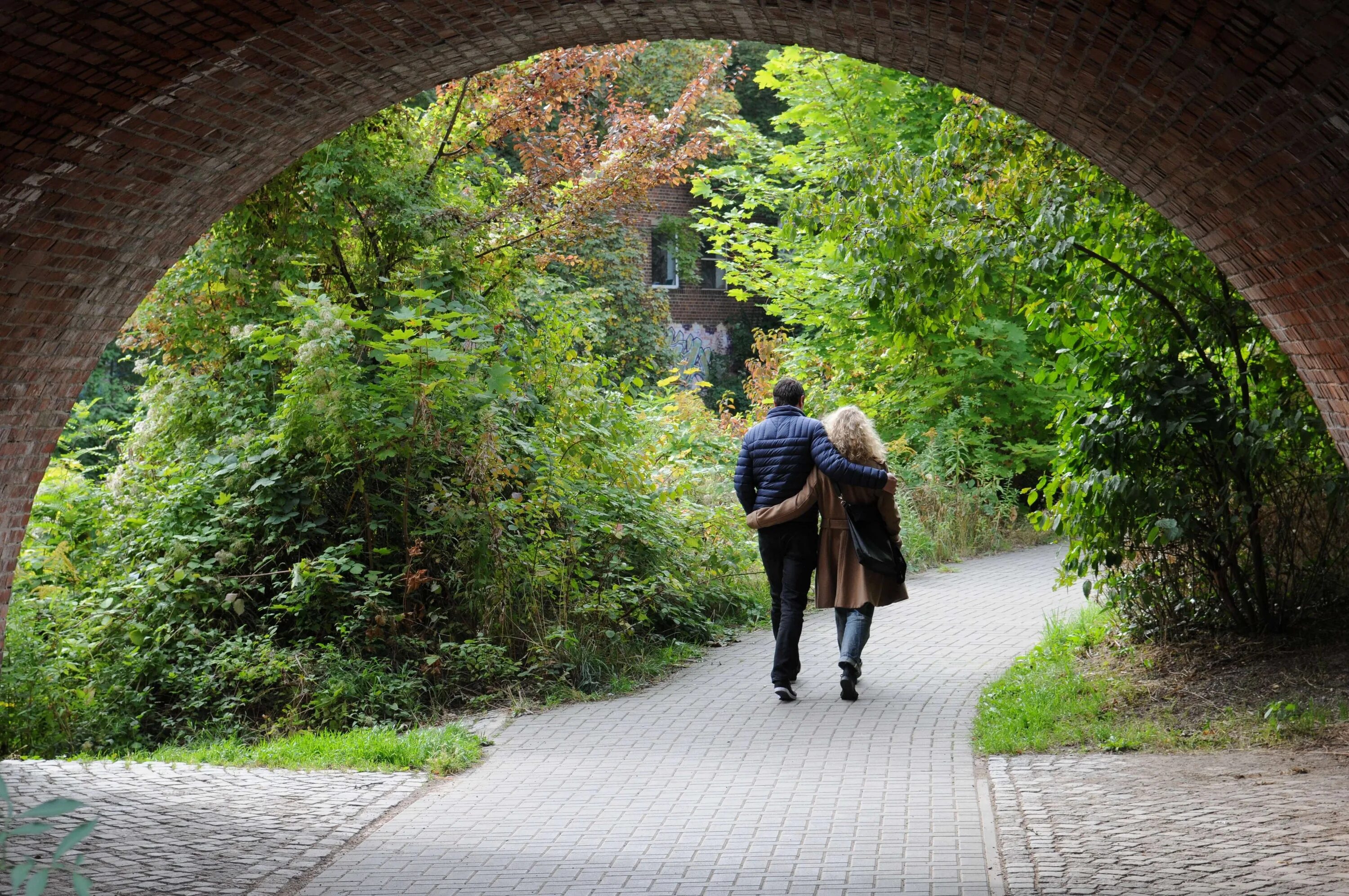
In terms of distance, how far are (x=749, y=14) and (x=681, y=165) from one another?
6188 millimetres

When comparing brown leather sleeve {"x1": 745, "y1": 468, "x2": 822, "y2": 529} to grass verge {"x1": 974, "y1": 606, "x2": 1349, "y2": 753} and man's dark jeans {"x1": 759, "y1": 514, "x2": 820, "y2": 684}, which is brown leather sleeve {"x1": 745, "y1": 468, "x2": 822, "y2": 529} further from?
grass verge {"x1": 974, "y1": 606, "x2": 1349, "y2": 753}

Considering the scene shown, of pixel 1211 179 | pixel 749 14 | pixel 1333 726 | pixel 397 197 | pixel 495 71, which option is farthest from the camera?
pixel 495 71

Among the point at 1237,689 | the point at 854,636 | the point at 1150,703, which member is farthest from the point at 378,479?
the point at 1237,689

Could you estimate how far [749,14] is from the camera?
5.97 m

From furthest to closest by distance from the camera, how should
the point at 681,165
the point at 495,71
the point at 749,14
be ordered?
the point at 681,165 < the point at 495,71 < the point at 749,14

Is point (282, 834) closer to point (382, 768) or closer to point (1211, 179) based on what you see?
point (382, 768)

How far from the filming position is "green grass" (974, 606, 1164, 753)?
7504 millimetres

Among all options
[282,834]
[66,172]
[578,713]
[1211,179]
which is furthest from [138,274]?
[1211,179]

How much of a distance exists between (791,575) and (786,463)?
0.79 metres

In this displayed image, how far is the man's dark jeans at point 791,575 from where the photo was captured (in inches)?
351

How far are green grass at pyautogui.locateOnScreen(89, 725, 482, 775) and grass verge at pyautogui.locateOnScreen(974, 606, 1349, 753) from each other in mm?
3108

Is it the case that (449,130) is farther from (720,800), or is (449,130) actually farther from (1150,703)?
(1150,703)

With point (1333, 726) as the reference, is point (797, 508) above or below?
above

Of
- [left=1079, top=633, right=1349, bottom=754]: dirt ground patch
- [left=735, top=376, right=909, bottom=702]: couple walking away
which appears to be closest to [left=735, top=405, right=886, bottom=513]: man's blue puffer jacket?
[left=735, top=376, right=909, bottom=702]: couple walking away
